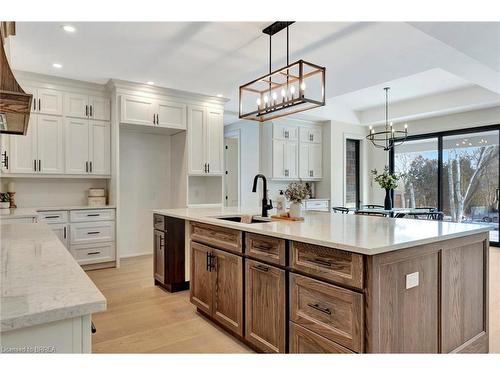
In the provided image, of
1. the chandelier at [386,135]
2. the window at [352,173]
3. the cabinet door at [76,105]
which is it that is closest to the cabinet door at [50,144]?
the cabinet door at [76,105]

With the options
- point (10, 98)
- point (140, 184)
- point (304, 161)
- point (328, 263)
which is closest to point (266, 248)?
point (328, 263)

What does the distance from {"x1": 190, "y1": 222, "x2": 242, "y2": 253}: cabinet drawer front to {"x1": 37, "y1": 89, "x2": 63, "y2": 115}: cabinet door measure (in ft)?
9.62

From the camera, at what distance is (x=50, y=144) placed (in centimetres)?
446

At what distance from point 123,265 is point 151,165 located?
171cm

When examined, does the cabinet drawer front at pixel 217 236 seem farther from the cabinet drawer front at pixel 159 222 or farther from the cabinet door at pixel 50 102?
the cabinet door at pixel 50 102

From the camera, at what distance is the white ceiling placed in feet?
9.96

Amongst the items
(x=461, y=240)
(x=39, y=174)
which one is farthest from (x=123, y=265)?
(x=461, y=240)

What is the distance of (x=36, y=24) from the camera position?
119 inches

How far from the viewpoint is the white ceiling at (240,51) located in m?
3.04

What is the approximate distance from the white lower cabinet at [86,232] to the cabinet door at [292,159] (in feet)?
12.3

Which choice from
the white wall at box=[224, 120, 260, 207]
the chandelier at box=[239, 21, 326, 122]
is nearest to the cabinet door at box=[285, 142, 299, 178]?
the white wall at box=[224, 120, 260, 207]

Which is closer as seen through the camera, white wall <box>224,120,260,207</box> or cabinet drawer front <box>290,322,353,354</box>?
cabinet drawer front <box>290,322,353,354</box>

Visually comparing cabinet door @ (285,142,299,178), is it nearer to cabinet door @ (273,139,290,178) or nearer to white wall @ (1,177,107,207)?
cabinet door @ (273,139,290,178)

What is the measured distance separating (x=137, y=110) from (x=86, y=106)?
0.71 m
